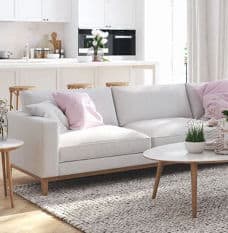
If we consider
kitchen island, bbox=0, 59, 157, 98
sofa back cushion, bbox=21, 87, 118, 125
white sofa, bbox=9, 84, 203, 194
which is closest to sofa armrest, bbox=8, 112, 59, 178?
white sofa, bbox=9, 84, 203, 194

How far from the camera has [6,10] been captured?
9.79 m

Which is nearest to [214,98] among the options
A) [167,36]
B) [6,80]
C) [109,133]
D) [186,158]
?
[109,133]

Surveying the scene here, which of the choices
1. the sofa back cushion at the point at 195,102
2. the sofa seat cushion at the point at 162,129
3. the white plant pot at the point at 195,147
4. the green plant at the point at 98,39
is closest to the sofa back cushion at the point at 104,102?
the sofa seat cushion at the point at 162,129

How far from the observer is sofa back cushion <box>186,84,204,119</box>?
639 centimetres

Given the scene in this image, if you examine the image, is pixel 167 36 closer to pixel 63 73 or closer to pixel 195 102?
pixel 63 73

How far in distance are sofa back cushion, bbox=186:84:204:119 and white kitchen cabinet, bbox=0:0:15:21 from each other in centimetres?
438

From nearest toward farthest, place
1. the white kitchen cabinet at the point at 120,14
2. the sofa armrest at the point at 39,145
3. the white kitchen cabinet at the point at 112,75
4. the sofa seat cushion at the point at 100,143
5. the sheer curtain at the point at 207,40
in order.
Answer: the sofa armrest at the point at 39,145, the sofa seat cushion at the point at 100,143, the sheer curtain at the point at 207,40, the white kitchen cabinet at the point at 112,75, the white kitchen cabinet at the point at 120,14

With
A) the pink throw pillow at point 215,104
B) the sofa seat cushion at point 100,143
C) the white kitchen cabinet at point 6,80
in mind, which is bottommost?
the sofa seat cushion at point 100,143

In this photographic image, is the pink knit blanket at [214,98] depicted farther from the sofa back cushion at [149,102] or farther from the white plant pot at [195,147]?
the white plant pot at [195,147]

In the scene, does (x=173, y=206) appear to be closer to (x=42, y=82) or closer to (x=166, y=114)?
(x=166, y=114)

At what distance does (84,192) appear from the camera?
4.95 metres

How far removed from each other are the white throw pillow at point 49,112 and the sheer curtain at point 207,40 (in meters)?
3.77

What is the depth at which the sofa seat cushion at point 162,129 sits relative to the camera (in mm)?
5547

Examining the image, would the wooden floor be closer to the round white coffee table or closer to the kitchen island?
the round white coffee table
